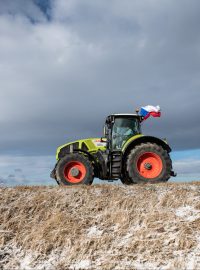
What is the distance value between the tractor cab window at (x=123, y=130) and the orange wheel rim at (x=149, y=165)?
119cm

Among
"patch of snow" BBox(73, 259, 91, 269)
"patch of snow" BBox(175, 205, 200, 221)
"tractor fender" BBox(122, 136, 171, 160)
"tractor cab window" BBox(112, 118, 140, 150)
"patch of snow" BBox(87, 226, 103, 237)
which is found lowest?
"patch of snow" BBox(73, 259, 91, 269)

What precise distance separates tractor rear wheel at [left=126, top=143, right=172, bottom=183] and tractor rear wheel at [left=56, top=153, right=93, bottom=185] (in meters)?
1.35

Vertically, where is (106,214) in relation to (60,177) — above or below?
below

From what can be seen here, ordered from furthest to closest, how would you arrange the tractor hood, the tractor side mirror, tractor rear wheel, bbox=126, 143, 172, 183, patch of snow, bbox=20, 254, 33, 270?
the tractor hood, the tractor side mirror, tractor rear wheel, bbox=126, 143, 172, 183, patch of snow, bbox=20, 254, 33, 270

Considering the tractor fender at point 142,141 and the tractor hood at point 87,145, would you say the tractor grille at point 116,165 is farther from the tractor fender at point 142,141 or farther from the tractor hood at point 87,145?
the tractor hood at point 87,145

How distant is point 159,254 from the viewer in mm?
7934

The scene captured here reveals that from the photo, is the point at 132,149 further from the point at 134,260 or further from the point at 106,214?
the point at 134,260

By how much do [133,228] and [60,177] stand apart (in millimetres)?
4400

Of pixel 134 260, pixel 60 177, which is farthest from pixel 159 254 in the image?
pixel 60 177

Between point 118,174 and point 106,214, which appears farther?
point 118,174

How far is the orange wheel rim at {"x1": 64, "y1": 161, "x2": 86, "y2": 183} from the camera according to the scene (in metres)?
12.6

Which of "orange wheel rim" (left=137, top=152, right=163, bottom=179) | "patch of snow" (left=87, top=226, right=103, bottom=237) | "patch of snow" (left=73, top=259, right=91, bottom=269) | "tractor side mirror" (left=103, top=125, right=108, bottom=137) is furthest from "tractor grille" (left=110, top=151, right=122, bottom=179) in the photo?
"patch of snow" (left=73, top=259, right=91, bottom=269)

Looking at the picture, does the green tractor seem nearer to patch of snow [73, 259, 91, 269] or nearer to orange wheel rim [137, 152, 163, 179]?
orange wheel rim [137, 152, 163, 179]

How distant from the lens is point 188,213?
9.38 meters
